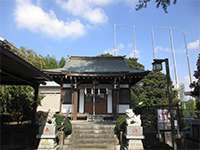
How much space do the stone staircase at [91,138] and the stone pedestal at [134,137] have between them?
4.41 ft

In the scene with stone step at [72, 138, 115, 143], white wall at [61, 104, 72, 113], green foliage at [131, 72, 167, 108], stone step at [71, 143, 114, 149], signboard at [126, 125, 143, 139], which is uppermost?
green foliage at [131, 72, 167, 108]

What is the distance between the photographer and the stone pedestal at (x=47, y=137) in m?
9.83

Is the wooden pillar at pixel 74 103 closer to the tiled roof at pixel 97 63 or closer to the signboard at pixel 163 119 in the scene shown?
the tiled roof at pixel 97 63

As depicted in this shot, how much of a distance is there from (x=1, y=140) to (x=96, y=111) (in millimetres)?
7634

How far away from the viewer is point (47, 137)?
9.95m

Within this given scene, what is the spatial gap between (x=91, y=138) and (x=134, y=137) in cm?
263

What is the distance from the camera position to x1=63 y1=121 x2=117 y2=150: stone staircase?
1110 centimetres

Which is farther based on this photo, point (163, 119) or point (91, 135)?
point (163, 119)

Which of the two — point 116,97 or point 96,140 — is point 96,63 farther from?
point 96,140

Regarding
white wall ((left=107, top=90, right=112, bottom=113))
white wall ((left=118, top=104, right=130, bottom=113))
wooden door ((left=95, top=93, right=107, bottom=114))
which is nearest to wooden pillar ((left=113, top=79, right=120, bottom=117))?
white wall ((left=118, top=104, right=130, bottom=113))

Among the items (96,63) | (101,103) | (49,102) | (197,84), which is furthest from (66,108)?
(49,102)

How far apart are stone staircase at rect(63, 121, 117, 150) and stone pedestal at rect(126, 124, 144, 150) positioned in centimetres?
134

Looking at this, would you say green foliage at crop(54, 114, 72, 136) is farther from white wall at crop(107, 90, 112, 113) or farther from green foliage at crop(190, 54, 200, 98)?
green foliage at crop(190, 54, 200, 98)

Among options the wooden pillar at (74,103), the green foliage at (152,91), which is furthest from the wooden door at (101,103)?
the green foliage at (152,91)
